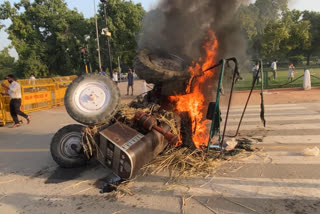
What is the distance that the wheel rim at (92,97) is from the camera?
→ 4059 mm

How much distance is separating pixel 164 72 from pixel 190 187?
2.04 meters

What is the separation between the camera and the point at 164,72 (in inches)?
163

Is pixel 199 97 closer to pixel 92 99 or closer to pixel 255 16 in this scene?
pixel 92 99

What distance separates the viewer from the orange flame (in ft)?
14.5

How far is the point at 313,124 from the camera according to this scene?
21.3ft

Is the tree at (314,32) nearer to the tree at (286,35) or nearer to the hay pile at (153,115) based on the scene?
the tree at (286,35)

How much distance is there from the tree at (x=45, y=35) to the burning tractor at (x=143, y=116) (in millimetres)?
43504

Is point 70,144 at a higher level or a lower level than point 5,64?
lower

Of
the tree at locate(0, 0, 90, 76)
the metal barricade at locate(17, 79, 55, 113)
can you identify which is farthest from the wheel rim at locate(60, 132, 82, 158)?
the tree at locate(0, 0, 90, 76)

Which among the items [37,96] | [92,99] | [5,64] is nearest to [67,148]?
[92,99]

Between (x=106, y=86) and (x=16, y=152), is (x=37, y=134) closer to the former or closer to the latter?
(x=16, y=152)

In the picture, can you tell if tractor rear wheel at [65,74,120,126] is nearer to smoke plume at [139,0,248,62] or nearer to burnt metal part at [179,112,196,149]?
burnt metal part at [179,112,196,149]

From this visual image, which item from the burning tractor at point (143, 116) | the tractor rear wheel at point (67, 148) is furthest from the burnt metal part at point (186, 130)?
the tractor rear wheel at point (67, 148)

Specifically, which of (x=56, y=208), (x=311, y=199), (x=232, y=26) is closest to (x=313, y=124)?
(x=232, y=26)
